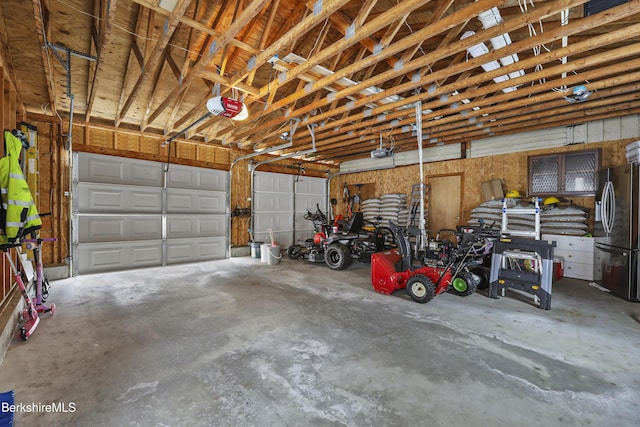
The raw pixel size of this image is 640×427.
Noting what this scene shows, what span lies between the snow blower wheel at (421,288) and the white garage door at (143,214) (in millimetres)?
5601

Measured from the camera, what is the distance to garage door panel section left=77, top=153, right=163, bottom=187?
5.80 metres

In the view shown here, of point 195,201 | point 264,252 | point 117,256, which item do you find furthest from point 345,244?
point 117,256

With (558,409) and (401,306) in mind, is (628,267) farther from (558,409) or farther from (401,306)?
(558,409)

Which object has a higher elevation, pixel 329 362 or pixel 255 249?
pixel 255 249

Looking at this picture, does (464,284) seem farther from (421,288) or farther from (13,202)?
(13,202)

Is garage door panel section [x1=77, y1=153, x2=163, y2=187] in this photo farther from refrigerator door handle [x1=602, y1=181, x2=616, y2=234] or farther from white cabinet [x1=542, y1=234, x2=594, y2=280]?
refrigerator door handle [x1=602, y1=181, x2=616, y2=234]

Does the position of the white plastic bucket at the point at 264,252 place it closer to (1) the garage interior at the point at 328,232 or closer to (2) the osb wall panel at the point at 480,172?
(1) the garage interior at the point at 328,232

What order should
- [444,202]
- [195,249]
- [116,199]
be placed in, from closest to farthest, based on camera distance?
[116,199] < [195,249] < [444,202]

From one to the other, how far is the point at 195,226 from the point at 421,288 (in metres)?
5.91

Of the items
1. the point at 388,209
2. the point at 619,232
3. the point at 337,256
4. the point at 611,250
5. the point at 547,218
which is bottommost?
the point at 337,256

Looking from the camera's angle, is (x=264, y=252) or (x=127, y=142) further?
(x=264, y=252)

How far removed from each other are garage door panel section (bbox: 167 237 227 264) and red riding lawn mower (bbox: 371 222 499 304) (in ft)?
16.1

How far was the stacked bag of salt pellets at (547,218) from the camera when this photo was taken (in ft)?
18.4

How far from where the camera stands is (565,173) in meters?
5.98
